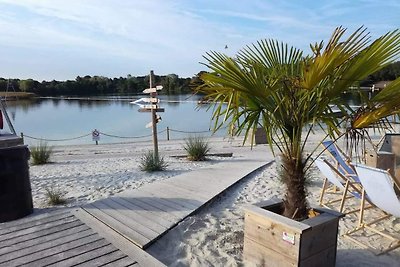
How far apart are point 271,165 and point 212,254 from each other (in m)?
3.87

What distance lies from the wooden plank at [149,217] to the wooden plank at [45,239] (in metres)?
0.58

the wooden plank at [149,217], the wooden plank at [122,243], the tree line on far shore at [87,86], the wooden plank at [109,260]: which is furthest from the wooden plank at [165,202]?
the tree line on far shore at [87,86]

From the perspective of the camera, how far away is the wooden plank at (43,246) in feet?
8.41

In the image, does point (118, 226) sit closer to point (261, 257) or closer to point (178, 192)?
point (178, 192)

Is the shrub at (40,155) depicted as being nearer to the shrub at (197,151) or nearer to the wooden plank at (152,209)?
the shrub at (197,151)

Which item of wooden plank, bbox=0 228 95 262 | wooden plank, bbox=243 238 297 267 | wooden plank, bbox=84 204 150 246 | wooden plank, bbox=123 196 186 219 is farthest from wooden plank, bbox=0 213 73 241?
wooden plank, bbox=243 238 297 267

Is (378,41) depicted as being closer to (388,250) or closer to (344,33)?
Answer: (344,33)

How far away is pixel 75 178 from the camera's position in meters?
5.55

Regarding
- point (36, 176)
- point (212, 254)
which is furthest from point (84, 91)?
point (212, 254)

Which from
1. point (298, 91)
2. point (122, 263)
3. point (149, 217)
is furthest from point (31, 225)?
point (298, 91)

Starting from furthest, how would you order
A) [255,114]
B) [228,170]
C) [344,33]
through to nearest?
1. [228,170]
2. [255,114]
3. [344,33]

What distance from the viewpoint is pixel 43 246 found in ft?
8.95

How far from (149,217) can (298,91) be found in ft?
6.63

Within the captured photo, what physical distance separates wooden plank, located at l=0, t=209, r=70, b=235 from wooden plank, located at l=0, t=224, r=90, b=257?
0.37 meters
